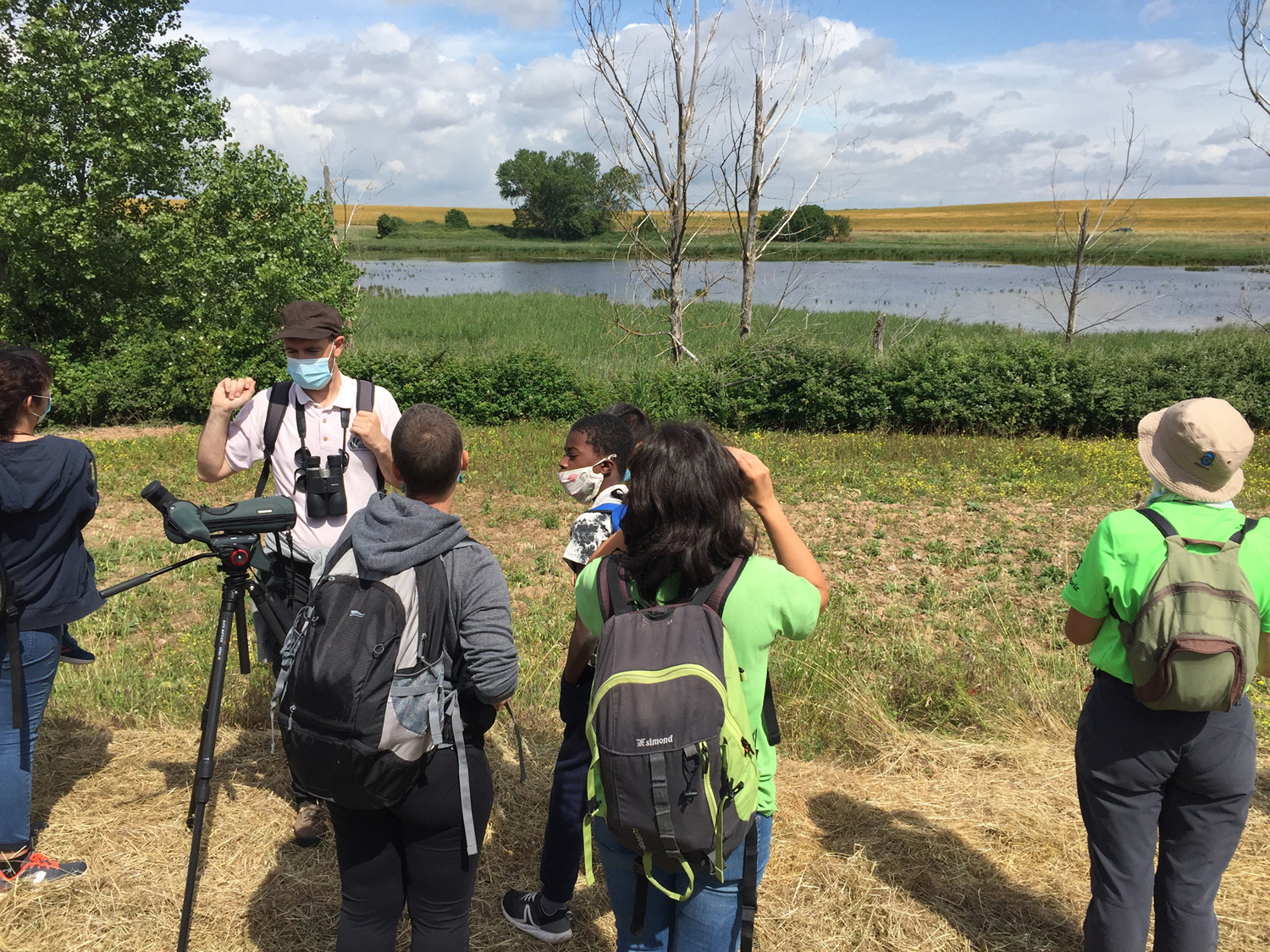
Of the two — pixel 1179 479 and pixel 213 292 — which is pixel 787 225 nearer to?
pixel 213 292

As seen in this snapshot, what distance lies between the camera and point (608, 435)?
2.72 m

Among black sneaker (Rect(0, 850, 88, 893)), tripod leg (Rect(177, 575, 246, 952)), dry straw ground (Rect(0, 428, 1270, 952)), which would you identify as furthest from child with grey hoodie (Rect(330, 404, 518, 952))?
black sneaker (Rect(0, 850, 88, 893))

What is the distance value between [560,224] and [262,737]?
9955 cm

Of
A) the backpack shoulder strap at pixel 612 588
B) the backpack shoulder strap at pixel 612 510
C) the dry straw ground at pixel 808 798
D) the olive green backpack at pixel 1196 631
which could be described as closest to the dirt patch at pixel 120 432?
the dry straw ground at pixel 808 798

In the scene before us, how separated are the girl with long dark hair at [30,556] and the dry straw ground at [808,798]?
1.09 ft

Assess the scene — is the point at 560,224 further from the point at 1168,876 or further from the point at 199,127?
the point at 1168,876

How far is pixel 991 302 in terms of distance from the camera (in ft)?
130

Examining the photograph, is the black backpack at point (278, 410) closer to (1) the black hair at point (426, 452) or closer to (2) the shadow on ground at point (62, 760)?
(1) the black hair at point (426, 452)

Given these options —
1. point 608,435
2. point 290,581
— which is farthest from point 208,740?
point 608,435

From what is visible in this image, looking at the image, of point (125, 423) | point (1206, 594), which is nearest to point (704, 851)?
point (1206, 594)

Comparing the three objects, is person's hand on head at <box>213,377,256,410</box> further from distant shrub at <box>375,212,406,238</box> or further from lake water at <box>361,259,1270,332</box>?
distant shrub at <box>375,212,406,238</box>

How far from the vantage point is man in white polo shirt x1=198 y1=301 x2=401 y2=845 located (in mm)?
3072

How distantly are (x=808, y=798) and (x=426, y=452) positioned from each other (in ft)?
8.07

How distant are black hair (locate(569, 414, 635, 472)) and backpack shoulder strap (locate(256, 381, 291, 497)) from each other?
1211 mm
